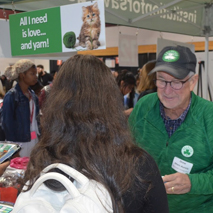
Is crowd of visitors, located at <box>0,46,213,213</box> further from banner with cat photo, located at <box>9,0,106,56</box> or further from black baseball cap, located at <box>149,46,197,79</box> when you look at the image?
banner with cat photo, located at <box>9,0,106,56</box>

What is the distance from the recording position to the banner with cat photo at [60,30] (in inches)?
76.9

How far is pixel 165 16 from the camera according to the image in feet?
12.4

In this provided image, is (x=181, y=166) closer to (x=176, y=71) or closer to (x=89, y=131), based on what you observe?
(x=176, y=71)

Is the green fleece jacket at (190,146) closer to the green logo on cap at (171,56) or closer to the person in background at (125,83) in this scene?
the green logo on cap at (171,56)

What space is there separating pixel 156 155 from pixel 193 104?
1.04 ft

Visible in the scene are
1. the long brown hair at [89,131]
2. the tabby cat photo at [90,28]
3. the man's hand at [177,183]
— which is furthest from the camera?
the tabby cat photo at [90,28]

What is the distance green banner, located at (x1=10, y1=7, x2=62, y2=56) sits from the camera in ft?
6.82

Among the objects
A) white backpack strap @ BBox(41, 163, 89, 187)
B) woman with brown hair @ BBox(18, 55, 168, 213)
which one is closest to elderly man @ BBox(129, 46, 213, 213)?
woman with brown hair @ BBox(18, 55, 168, 213)

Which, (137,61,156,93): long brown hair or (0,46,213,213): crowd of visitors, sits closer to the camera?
(0,46,213,213): crowd of visitors

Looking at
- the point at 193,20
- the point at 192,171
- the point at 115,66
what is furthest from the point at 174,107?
the point at 115,66

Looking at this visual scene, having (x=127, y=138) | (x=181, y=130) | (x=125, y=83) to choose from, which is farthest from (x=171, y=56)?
(x=125, y=83)

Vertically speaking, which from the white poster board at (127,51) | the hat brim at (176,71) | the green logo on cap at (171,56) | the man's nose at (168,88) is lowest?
the man's nose at (168,88)

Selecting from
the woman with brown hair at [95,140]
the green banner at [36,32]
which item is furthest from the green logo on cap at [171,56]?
the green banner at [36,32]

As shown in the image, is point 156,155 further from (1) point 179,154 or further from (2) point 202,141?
(2) point 202,141
